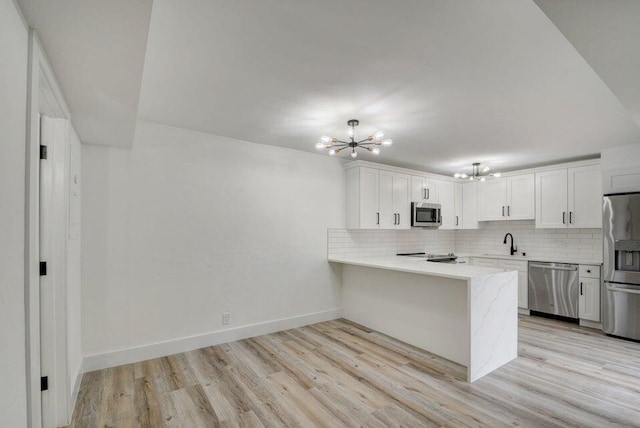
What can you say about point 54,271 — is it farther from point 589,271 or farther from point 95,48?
point 589,271

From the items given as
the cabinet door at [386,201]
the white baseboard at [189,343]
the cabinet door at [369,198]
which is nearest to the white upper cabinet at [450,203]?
the cabinet door at [386,201]

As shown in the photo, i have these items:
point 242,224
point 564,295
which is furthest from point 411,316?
point 564,295

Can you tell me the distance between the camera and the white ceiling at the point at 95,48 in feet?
4.03

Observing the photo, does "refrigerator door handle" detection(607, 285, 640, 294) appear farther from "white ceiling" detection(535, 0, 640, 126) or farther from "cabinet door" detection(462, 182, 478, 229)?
"white ceiling" detection(535, 0, 640, 126)

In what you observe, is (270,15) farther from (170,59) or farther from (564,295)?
(564,295)

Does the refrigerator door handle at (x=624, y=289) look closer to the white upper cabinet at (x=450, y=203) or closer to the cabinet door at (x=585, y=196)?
the cabinet door at (x=585, y=196)

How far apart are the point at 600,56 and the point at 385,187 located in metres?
3.43

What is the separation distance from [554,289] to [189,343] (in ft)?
17.2

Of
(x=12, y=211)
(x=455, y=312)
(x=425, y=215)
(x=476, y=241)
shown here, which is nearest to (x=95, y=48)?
(x=12, y=211)

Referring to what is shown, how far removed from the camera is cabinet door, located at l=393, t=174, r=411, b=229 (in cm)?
507

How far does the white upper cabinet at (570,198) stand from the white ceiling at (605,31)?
347cm

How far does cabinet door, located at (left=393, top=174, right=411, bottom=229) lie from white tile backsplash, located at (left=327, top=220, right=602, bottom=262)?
42 centimetres

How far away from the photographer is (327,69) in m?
2.16

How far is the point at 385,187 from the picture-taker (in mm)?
4938
